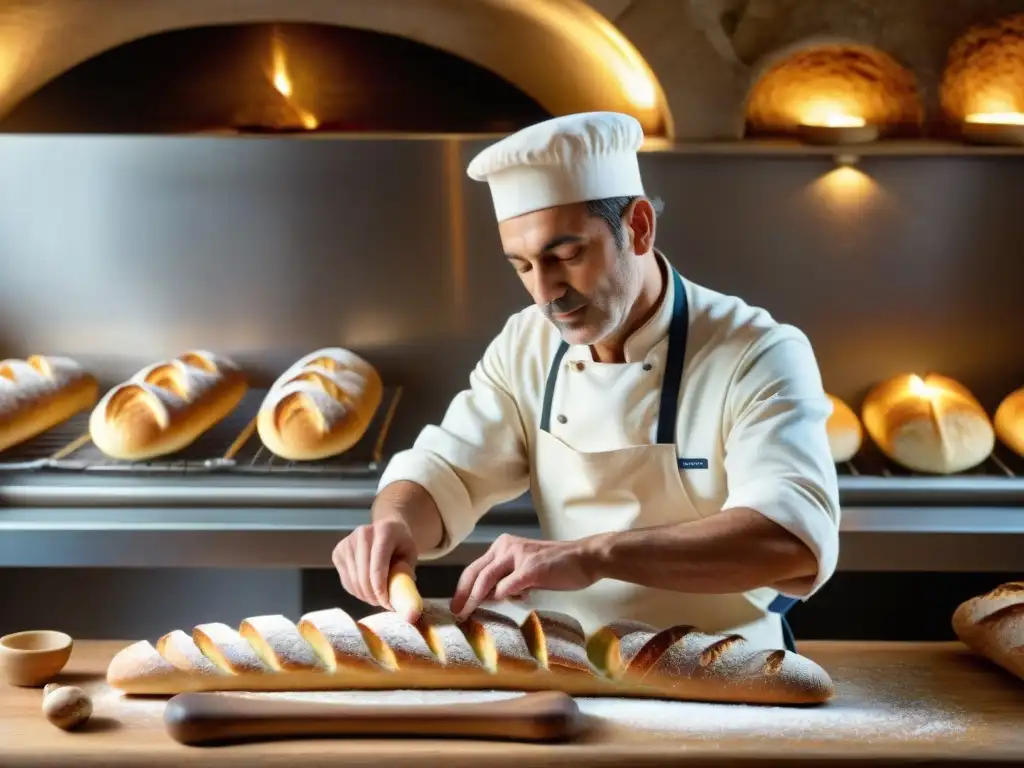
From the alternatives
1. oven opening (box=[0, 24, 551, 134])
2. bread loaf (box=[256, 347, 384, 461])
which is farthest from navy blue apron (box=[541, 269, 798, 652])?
oven opening (box=[0, 24, 551, 134])

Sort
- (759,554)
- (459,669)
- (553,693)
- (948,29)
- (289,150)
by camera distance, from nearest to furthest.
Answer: (553,693)
(459,669)
(759,554)
(948,29)
(289,150)

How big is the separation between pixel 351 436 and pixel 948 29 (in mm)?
1714

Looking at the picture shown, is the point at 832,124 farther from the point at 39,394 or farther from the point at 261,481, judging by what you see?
the point at 39,394

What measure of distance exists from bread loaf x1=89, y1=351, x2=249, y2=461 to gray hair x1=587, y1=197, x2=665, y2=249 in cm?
126

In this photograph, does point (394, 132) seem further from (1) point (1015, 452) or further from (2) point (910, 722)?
(2) point (910, 722)

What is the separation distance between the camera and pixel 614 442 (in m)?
2.10

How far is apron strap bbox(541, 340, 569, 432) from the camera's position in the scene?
2168 mm

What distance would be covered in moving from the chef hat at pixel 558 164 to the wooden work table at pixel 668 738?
0.75m

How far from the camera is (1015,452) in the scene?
2.90 m

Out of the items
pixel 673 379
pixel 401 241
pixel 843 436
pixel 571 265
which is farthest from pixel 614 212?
pixel 401 241

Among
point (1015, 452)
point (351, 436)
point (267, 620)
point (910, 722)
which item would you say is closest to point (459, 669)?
point (267, 620)

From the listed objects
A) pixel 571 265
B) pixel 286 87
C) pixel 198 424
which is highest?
pixel 286 87

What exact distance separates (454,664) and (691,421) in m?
0.63

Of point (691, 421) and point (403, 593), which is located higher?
point (691, 421)
